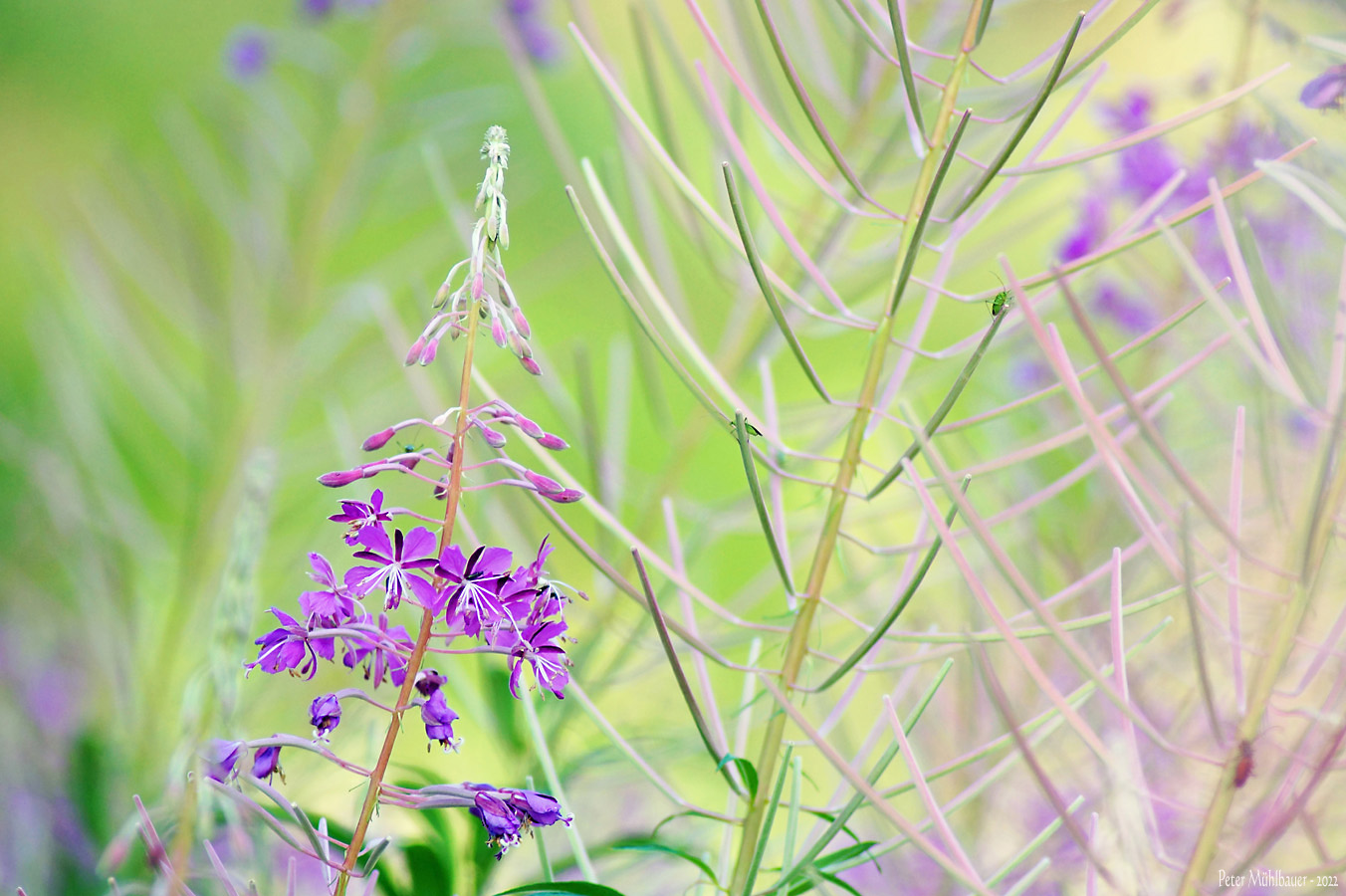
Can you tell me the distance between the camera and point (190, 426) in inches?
36.1

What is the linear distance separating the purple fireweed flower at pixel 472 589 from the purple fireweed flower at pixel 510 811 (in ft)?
0.14

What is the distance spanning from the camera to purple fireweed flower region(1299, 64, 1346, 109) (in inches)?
11.2

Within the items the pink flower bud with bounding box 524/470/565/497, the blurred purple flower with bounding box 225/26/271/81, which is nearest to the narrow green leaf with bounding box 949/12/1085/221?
the pink flower bud with bounding box 524/470/565/497

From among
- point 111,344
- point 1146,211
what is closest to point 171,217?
→ point 111,344

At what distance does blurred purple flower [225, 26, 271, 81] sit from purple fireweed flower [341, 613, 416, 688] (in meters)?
0.76

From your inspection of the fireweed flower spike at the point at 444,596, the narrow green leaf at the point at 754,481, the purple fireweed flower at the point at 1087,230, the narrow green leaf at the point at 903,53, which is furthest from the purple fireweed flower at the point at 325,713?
the purple fireweed flower at the point at 1087,230

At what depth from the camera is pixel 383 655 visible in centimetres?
24

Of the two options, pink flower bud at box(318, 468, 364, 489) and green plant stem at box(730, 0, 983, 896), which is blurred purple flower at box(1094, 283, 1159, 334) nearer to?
green plant stem at box(730, 0, 983, 896)

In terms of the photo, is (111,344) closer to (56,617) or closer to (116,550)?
(116,550)

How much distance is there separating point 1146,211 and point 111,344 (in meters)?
0.84

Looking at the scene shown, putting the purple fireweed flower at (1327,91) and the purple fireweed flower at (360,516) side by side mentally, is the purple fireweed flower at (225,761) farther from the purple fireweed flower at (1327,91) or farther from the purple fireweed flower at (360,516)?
the purple fireweed flower at (1327,91)

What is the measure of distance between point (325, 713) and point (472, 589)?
49 millimetres

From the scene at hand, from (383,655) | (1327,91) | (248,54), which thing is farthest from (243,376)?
(1327,91)

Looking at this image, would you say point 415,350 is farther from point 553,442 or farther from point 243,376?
point 243,376
